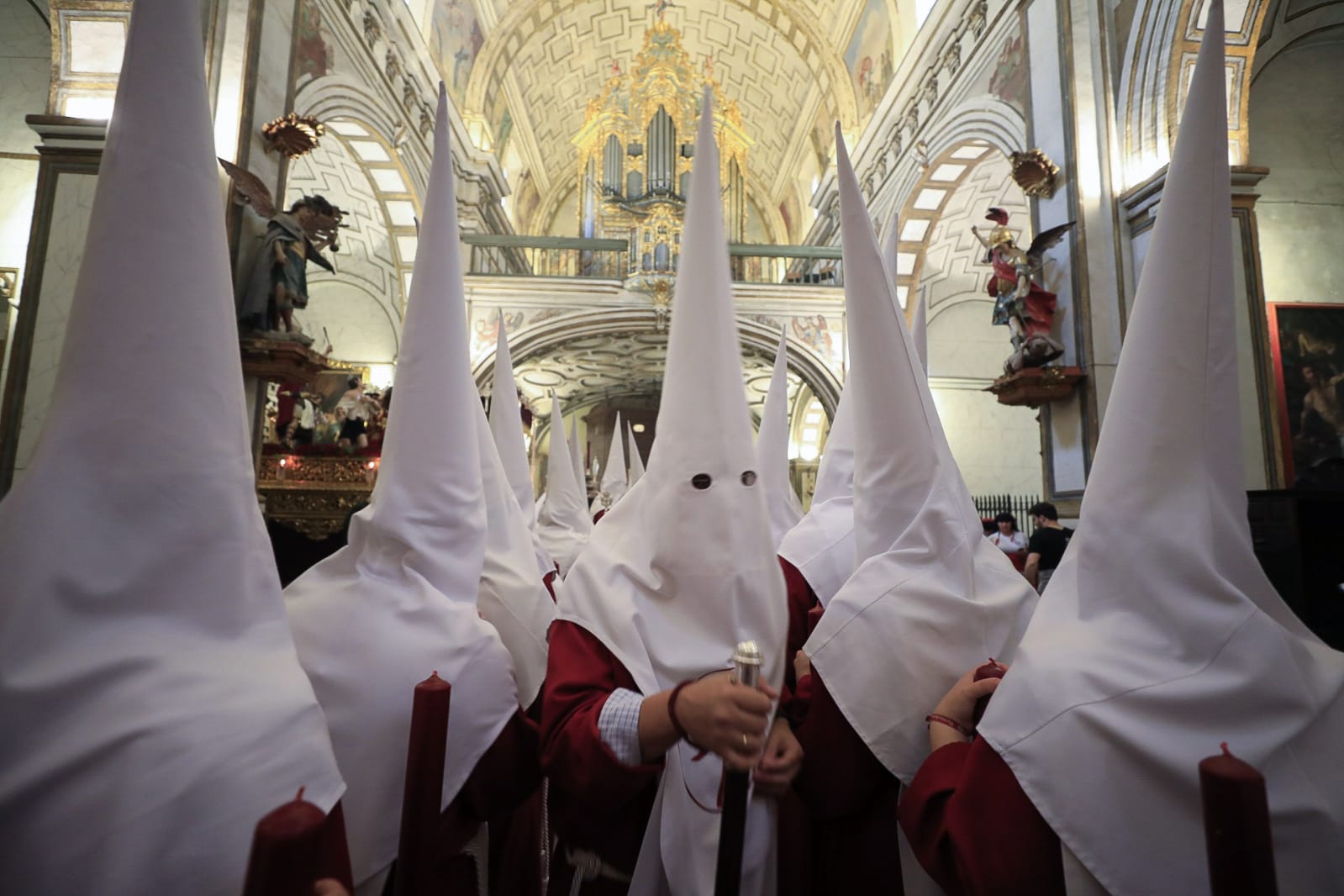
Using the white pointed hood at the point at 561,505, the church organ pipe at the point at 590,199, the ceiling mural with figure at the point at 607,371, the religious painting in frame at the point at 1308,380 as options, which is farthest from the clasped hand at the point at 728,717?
the church organ pipe at the point at 590,199

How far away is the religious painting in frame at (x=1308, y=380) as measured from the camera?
20.5 ft

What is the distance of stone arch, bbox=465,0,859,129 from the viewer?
12.3m

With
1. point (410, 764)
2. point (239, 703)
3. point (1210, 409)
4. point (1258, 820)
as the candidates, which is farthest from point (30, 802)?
point (1210, 409)

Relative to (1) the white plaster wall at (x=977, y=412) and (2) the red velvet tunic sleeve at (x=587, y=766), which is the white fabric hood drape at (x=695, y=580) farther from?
(1) the white plaster wall at (x=977, y=412)

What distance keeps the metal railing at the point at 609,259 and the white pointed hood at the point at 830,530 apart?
28.2 ft

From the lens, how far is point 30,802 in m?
0.74

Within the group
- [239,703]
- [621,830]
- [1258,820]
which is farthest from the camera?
[621,830]

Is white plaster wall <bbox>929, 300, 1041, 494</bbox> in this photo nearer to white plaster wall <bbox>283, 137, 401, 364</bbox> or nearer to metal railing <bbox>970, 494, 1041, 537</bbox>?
metal railing <bbox>970, 494, 1041, 537</bbox>

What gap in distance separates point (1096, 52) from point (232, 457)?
8.01 m

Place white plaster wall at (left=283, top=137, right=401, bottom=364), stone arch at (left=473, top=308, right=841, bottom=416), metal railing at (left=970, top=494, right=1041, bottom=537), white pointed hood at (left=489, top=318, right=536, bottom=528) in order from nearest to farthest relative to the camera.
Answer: white pointed hood at (left=489, top=318, right=536, bottom=528)
metal railing at (left=970, top=494, right=1041, bottom=537)
white plaster wall at (left=283, top=137, right=401, bottom=364)
stone arch at (left=473, top=308, right=841, bottom=416)

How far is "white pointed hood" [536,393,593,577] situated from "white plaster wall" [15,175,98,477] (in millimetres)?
3403

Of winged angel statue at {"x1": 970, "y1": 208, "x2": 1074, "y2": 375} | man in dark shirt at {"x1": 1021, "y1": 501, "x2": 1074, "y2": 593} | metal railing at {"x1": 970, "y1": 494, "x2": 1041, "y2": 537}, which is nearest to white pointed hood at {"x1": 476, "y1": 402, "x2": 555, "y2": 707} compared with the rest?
man in dark shirt at {"x1": 1021, "y1": 501, "x2": 1074, "y2": 593}

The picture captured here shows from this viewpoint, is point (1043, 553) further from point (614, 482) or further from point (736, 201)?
point (736, 201)

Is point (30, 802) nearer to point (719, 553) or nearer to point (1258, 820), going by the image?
point (719, 553)
